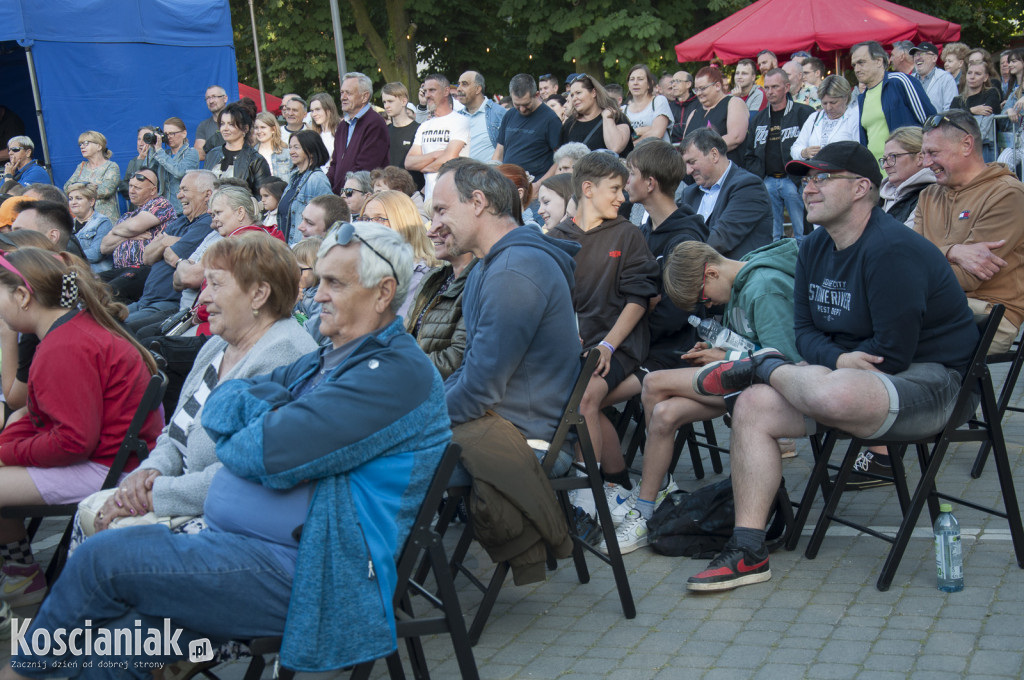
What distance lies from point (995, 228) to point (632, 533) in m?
2.23

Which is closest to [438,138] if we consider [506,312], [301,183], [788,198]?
[301,183]

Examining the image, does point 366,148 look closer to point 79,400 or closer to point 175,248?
point 175,248

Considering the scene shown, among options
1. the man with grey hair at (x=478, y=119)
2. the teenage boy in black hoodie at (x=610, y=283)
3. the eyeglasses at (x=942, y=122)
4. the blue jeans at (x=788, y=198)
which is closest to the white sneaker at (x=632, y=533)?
the teenage boy in black hoodie at (x=610, y=283)

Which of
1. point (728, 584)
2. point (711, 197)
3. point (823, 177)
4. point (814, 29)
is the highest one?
point (814, 29)

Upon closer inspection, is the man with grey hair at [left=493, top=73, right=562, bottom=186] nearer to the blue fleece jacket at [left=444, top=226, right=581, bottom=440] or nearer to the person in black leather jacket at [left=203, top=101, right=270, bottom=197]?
the person in black leather jacket at [left=203, top=101, right=270, bottom=197]

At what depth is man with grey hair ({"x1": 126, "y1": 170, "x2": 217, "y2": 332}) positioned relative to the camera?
7.22 meters

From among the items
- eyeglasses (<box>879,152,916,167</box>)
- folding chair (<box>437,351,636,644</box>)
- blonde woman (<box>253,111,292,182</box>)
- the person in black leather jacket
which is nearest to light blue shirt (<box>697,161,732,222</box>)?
eyeglasses (<box>879,152,916,167</box>)

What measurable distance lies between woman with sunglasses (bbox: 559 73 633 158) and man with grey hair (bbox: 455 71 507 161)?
1.13 metres

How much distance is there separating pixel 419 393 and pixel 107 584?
3.13ft

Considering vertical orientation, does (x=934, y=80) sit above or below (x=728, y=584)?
above

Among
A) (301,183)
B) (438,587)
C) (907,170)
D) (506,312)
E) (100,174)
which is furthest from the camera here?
(100,174)

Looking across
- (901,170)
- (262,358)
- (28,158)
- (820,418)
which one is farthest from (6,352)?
(28,158)

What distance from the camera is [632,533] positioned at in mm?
4527

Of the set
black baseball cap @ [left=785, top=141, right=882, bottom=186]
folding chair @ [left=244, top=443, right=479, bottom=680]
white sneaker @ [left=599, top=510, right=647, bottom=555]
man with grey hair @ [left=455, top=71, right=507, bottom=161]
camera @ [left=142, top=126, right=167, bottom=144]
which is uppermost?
black baseball cap @ [left=785, top=141, right=882, bottom=186]
